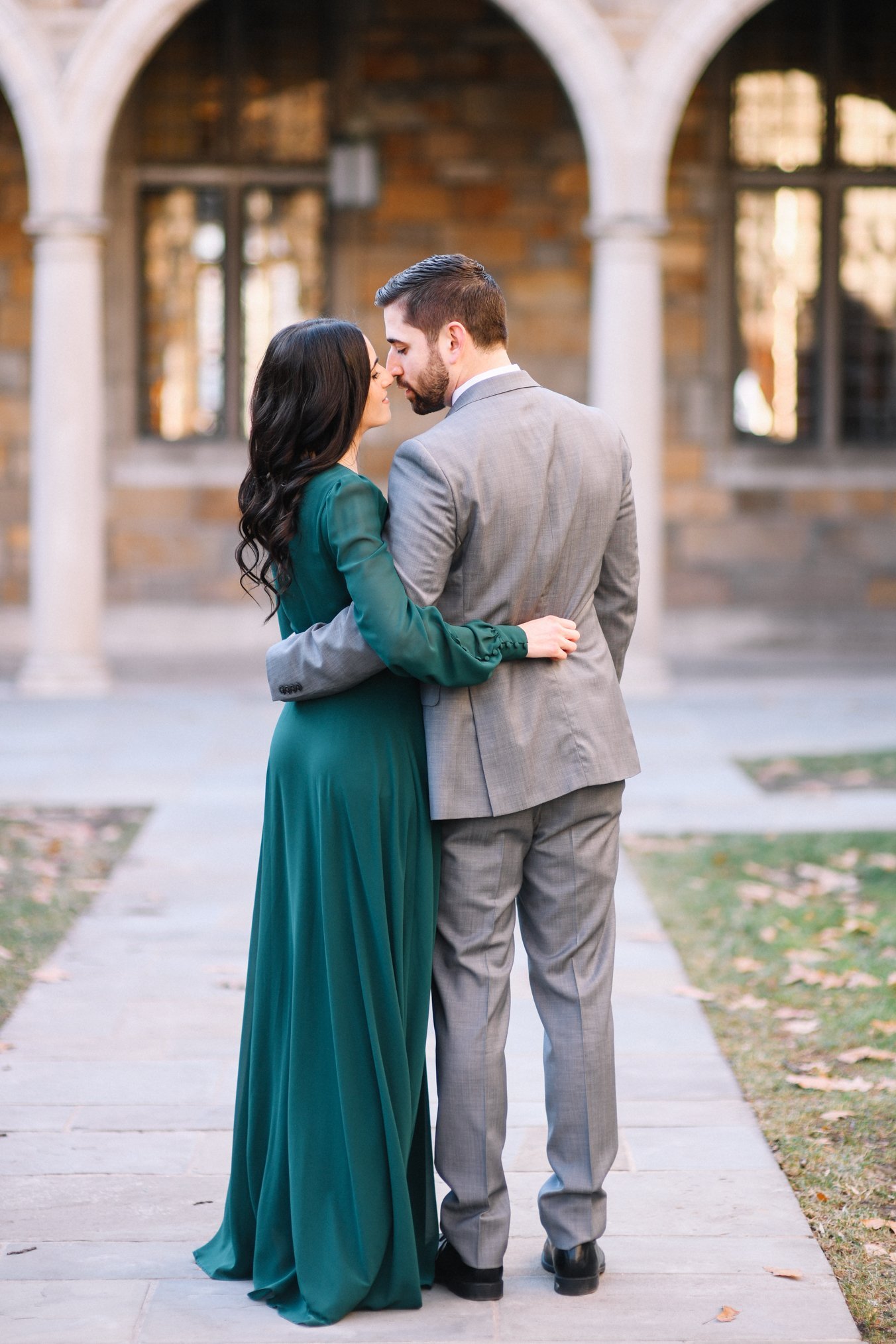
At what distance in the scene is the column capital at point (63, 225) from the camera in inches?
396

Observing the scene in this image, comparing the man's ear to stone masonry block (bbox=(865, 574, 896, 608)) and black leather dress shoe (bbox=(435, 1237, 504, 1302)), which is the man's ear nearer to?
black leather dress shoe (bbox=(435, 1237, 504, 1302))

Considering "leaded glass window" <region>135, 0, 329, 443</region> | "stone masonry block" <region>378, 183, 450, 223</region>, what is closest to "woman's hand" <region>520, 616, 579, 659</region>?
"leaded glass window" <region>135, 0, 329, 443</region>

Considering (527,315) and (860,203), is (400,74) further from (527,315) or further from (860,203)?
(860,203)

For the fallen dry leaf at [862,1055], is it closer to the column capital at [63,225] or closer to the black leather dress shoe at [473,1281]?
the black leather dress shoe at [473,1281]

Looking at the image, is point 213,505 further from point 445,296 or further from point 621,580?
point 445,296

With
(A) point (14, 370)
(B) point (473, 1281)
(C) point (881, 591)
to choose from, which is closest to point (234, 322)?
(A) point (14, 370)

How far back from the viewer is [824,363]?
12586mm

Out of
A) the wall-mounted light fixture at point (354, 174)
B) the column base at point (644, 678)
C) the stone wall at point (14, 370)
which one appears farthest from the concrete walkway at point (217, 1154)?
the wall-mounted light fixture at point (354, 174)

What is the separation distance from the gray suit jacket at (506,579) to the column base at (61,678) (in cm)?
762

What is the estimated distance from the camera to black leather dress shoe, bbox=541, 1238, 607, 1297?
2.90 m

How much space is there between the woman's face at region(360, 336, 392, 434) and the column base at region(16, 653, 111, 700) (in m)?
7.67

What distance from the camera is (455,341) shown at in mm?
2807

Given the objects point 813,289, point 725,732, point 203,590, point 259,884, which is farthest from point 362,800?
point 813,289

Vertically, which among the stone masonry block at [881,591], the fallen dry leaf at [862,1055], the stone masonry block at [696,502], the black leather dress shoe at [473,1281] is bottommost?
the fallen dry leaf at [862,1055]
